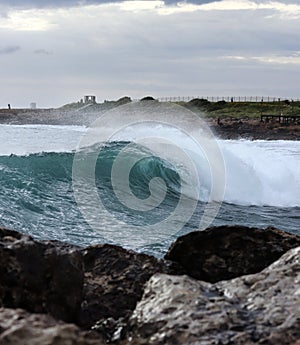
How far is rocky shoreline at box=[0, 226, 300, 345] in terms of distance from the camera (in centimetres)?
282

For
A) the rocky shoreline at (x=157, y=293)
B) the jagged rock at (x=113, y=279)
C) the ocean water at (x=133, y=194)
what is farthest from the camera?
the ocean water at (x=133, y=194)

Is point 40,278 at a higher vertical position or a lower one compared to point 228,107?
lower

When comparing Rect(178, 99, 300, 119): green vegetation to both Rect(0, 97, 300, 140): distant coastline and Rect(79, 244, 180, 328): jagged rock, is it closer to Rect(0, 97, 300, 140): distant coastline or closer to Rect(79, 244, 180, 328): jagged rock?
Rect(0, 97, 300, 140): distant coastline

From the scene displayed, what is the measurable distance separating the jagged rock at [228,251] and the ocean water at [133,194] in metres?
3.57

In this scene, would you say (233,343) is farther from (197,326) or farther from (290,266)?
(290,266)

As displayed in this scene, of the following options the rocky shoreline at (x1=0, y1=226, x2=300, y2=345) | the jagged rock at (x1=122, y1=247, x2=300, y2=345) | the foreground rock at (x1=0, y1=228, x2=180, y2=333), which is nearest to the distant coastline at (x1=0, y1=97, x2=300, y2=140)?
the rocky shoreline at (x1=0, y1=226, x2=300, y2=345)

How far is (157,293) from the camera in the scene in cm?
324

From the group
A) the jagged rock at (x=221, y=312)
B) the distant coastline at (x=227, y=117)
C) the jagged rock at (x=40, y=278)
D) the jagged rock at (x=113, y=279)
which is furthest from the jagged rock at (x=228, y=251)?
the distant coastline at (x=227, y=117)

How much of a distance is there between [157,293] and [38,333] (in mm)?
965

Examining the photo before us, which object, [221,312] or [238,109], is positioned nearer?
[221,312]

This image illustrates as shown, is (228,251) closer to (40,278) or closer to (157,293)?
(157,293)

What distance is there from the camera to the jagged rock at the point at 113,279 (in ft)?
13.0

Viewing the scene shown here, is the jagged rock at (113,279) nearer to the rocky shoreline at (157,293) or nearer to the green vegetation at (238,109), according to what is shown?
the rocky shoreline at (157,293)

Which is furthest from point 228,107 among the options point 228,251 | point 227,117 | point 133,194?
point 228,251
